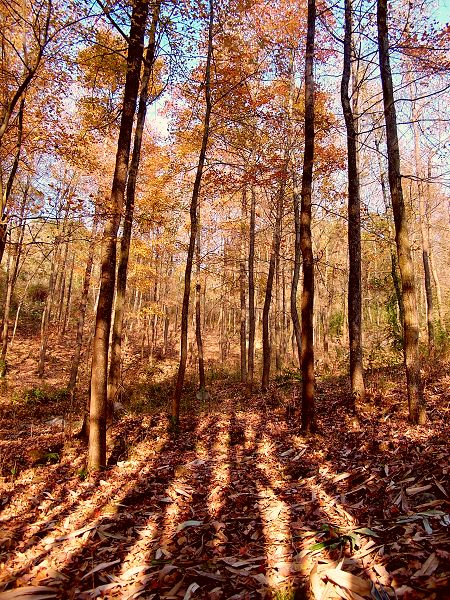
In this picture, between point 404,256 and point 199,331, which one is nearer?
point 404,256

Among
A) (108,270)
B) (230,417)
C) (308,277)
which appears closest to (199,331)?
(230,417)

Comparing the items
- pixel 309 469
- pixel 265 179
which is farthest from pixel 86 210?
pixel 265 179

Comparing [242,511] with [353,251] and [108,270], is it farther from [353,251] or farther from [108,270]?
[353,251]

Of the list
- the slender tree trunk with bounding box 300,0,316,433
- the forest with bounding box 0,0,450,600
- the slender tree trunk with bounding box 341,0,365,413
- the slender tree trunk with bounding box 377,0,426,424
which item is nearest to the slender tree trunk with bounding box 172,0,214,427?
the forest with bounding box 0,0,450,600

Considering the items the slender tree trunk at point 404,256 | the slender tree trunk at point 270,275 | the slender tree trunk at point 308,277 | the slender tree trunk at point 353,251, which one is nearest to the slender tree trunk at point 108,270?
the slender tree trunk at point 308,277

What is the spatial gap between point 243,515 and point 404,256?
5110mm

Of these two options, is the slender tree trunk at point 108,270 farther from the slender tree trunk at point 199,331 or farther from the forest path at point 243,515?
the slender tree trunk at point 199,331

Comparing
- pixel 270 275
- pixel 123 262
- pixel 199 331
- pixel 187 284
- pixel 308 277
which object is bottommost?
pixel 308 277

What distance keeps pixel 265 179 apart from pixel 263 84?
4707mm

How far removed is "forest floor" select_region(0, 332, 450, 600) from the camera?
132 inches

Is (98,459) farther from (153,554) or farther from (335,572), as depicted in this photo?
(335,572)

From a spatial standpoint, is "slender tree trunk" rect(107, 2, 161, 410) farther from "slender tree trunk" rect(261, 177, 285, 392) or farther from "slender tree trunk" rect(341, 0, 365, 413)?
"slender tree trunk" rect(261, 177, 285, 392)

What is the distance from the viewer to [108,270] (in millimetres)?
7109

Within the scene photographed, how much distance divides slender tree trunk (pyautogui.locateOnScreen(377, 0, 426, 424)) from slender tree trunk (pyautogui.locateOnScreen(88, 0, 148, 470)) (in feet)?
15.1
